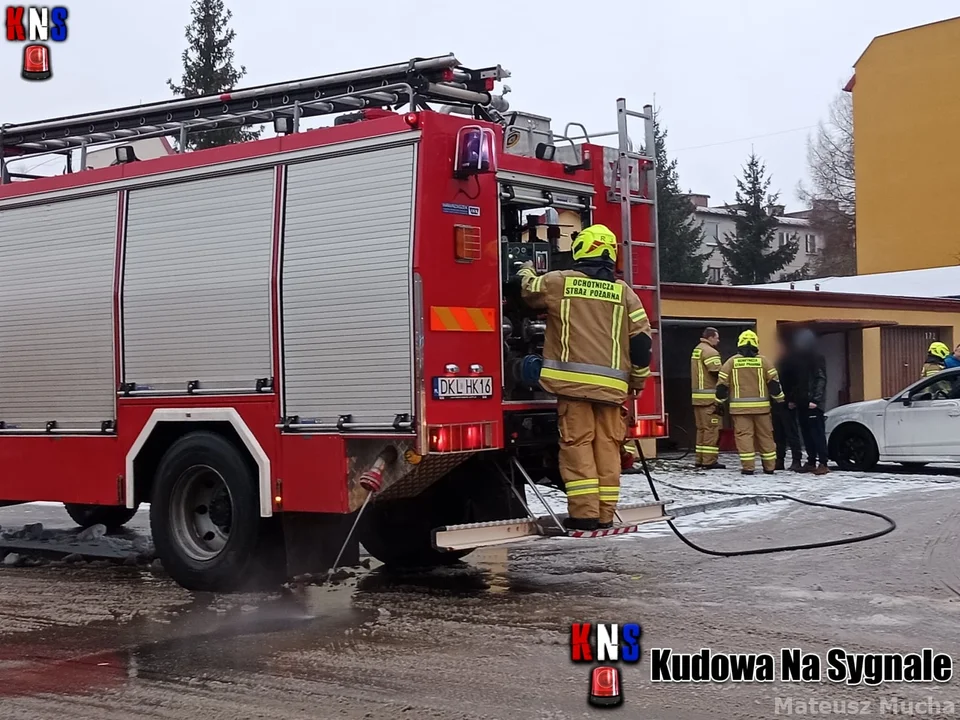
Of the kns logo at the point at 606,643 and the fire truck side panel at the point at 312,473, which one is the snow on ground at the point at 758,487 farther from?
the kns logo at the point at 606,643

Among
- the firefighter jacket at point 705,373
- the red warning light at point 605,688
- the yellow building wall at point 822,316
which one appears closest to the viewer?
the red warning light at point 605,688

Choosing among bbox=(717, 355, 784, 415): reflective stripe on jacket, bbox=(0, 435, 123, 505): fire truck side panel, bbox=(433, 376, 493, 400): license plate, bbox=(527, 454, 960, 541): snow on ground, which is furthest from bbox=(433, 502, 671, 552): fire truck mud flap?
bbox=(717, 355, 784, 415): reflective stripe on jacket

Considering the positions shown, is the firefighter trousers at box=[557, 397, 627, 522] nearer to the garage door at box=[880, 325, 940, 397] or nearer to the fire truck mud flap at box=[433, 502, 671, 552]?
the fire truck mud flap at box=[433, 502, 671, 552]

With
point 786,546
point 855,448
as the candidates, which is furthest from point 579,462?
point 855,448

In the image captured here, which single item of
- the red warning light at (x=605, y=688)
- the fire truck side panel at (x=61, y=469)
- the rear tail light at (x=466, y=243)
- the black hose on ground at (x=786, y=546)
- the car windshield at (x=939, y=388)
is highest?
the rear tail light at (x=466, y=243)

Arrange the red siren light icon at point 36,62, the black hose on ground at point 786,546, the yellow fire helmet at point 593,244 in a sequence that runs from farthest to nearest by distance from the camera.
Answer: the red siren light icon at point 36,62
the black hose on ground at point 786,546
the yellow fire helmet at point 593,244

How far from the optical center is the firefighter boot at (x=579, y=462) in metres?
7.79

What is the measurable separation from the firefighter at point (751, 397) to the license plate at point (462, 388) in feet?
30.2

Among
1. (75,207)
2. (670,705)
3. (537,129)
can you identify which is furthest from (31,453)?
(670,705)

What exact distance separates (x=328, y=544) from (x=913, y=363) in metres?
17.8

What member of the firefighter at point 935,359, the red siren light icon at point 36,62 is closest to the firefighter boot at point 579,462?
the red siren light icon at point 36,62

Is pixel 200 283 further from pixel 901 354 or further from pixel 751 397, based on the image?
pixel 901 354

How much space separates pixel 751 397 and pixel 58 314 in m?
9.96

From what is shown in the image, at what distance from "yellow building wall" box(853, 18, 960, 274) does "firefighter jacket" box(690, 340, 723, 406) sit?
31152 millimetres
